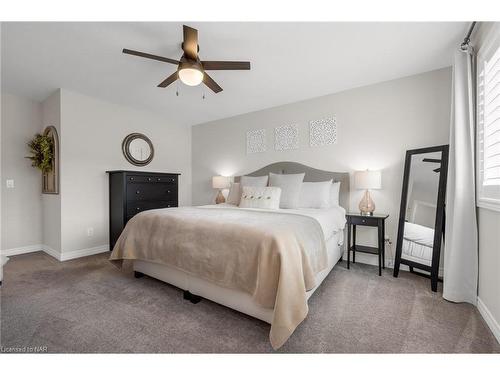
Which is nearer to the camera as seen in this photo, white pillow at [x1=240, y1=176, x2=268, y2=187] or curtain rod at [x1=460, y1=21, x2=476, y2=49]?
curtain rod at [x1=460, y1=21, x2=476, y2=49]

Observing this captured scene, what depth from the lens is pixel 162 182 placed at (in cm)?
398

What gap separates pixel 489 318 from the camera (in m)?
1.64

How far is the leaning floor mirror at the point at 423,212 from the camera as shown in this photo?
233 centimetres

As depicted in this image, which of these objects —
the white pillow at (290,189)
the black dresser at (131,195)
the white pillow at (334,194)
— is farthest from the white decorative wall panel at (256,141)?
the black dresser at (131,195)

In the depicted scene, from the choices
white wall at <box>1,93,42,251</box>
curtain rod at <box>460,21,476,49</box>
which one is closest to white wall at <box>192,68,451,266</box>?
curtain rod at <box>460,21,476,49</box>

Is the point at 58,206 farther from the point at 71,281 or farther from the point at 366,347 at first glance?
the point at 366,347

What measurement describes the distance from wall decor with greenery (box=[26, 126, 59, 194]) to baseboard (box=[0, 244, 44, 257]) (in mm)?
921

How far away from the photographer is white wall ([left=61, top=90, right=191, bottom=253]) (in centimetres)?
325

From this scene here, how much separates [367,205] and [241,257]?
2028mm

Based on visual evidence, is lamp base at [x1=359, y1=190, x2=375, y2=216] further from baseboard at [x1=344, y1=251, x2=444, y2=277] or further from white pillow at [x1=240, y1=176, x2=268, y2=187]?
white pillow at [x1=240, y1=176, x2=268, y2=187]

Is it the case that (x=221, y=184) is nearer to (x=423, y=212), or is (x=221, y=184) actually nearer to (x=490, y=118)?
(x=423, y=212)
